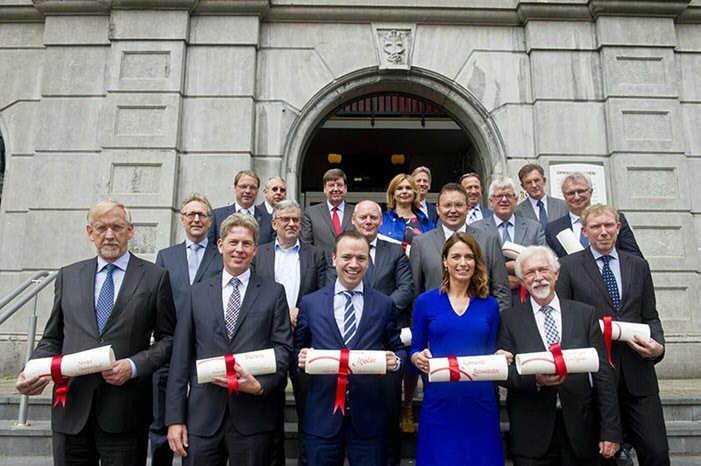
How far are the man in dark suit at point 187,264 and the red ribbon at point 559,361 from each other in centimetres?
264

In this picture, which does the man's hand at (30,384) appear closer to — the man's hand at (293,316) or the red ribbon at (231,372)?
the red ribbon at (231,372)

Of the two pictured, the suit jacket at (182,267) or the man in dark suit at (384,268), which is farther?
the suit jacket at (182,267)

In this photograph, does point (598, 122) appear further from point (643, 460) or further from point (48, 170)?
point (48, 170)

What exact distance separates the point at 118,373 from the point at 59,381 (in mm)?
341

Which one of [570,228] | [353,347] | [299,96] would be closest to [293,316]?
[353,347]

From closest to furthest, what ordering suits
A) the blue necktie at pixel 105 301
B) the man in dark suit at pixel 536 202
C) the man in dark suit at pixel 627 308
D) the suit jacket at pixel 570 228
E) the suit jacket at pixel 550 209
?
the blue necktie at pixel 105 301
the man in dark suit at pixel 627 308
the suit jacket at pixel 570 228
the man in dark suit at pixel 536 202
the suit jacket at pixel 550 209

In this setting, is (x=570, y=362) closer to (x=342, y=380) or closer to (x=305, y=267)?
(x=342, y=380)

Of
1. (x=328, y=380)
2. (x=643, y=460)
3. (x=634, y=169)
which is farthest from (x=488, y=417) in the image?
(x=634, y=169)

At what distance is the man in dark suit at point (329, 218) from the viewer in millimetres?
5145

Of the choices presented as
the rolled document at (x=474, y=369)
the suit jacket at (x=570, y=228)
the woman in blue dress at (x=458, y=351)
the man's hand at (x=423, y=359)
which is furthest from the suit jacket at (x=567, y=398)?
the suit jacket at (x=570, y=228)

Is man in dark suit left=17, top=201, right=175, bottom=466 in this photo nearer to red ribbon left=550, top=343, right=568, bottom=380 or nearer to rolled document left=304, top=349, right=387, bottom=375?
rolled document left=304, top=349, right=387, bottom=375

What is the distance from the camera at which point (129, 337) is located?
125 inches

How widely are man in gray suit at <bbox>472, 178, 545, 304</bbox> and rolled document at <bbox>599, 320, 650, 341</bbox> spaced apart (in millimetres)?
1391

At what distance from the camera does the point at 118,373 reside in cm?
296
